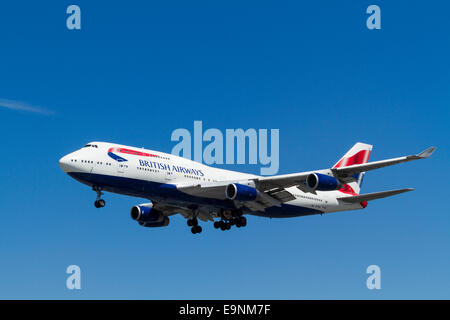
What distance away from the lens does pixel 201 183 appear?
193 feet

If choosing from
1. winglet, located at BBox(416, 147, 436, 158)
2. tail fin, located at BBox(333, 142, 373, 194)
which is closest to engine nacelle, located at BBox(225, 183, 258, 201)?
winglet, located at BBox(416, 147, 436, 158)

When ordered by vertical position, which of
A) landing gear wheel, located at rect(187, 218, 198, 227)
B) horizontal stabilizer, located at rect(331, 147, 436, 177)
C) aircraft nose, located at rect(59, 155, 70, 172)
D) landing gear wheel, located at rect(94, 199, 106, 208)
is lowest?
landing gear wheel, located at rect(187, 218, 198, 227)

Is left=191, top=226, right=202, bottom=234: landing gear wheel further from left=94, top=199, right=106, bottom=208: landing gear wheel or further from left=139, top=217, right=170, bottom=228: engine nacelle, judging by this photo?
left=94, top=199, right=106, bottom=208: landing gear wheel

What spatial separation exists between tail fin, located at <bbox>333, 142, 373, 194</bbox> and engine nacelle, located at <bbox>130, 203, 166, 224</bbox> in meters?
18.6

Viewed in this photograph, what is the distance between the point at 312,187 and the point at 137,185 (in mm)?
13903

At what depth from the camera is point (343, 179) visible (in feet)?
178

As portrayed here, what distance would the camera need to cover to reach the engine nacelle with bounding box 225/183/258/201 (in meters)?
55.5

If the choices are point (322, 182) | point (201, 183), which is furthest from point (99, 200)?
point (322, 182)

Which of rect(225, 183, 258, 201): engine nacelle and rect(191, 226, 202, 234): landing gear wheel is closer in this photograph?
rect(225, 183, 258, 201): engine nacelle
